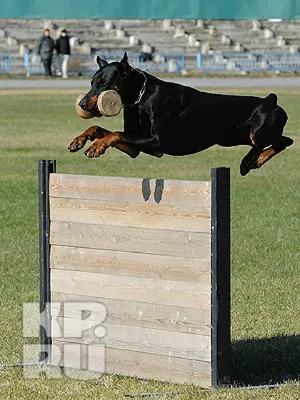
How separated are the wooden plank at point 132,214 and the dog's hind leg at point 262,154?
0.52 metres

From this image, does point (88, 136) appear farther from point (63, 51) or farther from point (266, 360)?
point (63, 51)

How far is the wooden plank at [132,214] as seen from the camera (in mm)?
6363

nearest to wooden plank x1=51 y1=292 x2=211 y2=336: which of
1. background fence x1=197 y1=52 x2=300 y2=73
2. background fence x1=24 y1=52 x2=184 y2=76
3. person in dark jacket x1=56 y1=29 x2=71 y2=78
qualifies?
person in dark jacket x1=56 y1=29 x2=71 y2=78

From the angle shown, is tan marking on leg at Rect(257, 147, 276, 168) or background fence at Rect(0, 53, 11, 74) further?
background fence at Rect(0, 53, 11, 74)

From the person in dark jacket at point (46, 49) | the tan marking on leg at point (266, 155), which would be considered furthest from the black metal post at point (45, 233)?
the person in dark jacket at point (46, 49)

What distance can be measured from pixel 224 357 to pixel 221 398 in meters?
0.25

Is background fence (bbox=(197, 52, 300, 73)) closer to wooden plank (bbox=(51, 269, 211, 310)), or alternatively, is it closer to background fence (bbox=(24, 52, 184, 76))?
background fence (bbox=(24, 52, 184, 76))

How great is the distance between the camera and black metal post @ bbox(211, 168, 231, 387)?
6.25 m


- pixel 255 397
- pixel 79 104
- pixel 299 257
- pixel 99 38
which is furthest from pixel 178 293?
pixel 99 38

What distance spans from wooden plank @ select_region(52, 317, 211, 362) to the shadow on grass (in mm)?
460

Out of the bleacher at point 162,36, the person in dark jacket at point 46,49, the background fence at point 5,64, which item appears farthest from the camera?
the bleacher at point 162,36

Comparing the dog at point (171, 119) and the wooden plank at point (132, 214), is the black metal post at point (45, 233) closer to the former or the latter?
the wooden plank at point (132, 214)

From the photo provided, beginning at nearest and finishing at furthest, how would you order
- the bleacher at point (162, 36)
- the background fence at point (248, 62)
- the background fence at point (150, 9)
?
1. the background fence at point (150, 9)
2. the background fence at point (248, 62)
3. the bleacher at point (162, 36)

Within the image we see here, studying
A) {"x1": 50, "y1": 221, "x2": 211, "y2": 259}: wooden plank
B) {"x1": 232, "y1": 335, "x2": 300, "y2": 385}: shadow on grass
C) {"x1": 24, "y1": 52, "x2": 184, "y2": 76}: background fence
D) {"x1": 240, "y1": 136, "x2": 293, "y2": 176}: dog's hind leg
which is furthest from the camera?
{"x1": 24, "y1": 52, "x2": 184, "y2": 76}: background fence
